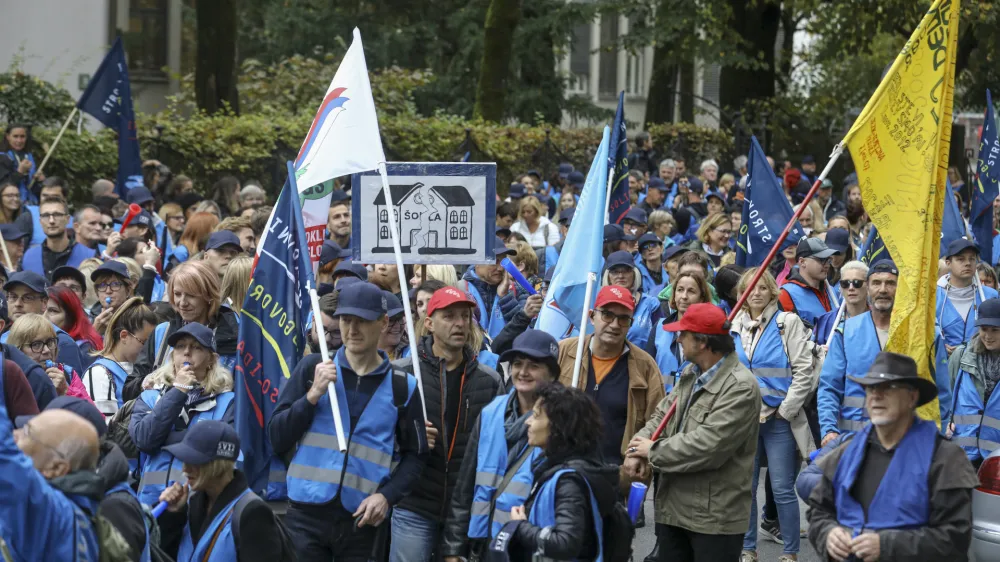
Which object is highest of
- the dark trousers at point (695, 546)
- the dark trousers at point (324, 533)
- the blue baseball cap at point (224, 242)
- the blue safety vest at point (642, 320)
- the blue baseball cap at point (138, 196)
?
the blue baseball cap at point (138, 196)

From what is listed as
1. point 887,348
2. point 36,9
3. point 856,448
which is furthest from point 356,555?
point 36,9

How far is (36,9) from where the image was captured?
3039 cm

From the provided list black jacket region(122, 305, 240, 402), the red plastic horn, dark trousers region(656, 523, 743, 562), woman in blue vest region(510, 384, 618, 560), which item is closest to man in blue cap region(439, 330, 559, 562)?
woman in blue vest region(510, 384, 618, 560)

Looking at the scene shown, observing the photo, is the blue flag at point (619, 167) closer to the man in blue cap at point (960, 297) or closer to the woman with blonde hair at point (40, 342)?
the man in blue cap at point (960, 297)

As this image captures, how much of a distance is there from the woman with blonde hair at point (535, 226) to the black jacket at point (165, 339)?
814 cm

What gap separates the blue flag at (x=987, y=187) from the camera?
12.7m

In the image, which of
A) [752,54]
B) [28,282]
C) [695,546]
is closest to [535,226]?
[28,282]

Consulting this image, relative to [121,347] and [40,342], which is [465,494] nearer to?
[40,342]

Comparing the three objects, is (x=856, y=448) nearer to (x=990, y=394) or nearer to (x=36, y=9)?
(x=990, y=394)

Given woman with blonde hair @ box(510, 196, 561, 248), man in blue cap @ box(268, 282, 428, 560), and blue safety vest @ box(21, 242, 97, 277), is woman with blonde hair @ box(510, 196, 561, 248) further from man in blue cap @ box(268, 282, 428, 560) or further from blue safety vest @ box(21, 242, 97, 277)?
man in blue cap @ box(268, 282, 428, 560)

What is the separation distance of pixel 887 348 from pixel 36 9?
27.1m

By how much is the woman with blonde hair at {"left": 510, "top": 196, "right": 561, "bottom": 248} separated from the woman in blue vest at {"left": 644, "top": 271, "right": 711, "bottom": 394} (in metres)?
5.70

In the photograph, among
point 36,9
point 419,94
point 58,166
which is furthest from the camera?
point 419,94

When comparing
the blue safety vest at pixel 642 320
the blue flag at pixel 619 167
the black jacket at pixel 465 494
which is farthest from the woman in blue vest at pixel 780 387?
the black jacket at pixel 465 494
